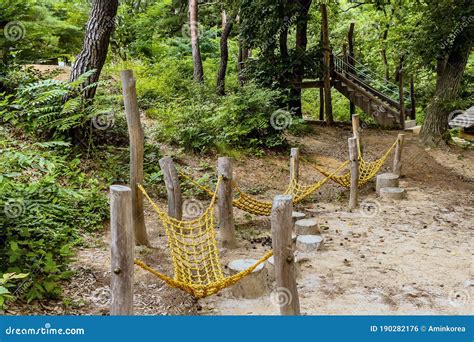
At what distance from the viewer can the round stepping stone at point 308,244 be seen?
5.32 m

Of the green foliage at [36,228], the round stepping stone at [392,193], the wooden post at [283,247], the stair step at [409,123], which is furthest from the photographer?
the stair step at [409,123]

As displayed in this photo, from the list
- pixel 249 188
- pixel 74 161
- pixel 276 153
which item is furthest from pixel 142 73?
pixel 74 161

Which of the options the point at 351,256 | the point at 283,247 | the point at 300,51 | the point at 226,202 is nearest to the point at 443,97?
the point at 300,51

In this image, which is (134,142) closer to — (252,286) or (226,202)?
(226,202)

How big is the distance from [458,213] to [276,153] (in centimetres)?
379

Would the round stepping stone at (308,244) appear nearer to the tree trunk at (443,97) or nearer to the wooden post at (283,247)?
the wooden post at (283,247)

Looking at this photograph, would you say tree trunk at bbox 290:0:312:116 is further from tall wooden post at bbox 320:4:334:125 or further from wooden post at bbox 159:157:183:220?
wooden post at bbox 159:157:183:220

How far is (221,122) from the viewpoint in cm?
906

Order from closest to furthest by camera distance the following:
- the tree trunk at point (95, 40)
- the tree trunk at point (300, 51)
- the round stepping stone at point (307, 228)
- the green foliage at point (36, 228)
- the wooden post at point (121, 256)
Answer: the wooden post at point (121, 256)
the green foliage at point (36, 228)
the round stepping stone at point (307, 228)
the tree trunk at point (95, 40)
the tree trunk at point (300, 51)

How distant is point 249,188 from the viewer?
7.96 m

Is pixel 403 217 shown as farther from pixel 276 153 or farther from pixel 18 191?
pixel 18 191

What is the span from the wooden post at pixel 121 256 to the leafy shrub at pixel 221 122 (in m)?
5.68

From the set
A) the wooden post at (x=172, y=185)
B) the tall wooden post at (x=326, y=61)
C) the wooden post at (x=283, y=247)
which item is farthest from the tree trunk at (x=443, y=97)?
the wooden post at (x=283, y=247)

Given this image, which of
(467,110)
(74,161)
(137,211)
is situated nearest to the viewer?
(137,211)
